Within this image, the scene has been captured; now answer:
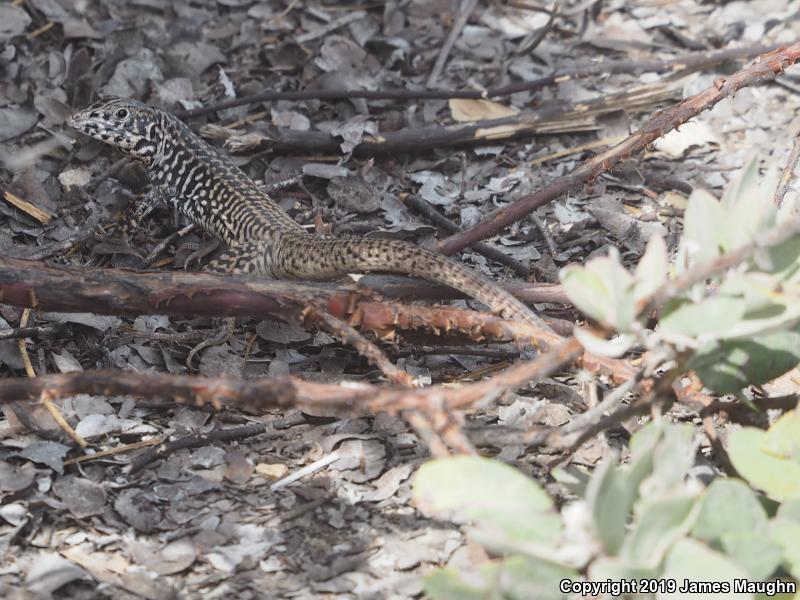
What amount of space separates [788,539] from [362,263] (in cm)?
247

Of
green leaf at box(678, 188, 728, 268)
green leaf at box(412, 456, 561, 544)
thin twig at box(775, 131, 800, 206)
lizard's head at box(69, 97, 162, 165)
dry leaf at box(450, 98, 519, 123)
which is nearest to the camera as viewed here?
green leaf at box(412, 456, 561, 544)

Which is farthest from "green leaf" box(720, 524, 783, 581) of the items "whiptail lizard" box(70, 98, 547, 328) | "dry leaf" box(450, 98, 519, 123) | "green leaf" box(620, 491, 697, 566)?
"dry leaf" box(450, 98, 519, 123)

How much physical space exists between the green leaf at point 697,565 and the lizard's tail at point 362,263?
1.33 metres

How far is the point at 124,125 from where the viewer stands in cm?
588

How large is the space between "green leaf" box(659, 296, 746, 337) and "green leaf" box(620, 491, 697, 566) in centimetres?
49

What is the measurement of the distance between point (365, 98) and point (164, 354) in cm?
260

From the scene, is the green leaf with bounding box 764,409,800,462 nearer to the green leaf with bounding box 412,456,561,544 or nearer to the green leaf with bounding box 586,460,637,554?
the green leaf with bounding box 586,460,637,554

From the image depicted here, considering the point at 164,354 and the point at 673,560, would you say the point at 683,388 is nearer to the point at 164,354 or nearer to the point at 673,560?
the point at 673,560

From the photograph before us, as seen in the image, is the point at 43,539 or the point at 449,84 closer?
the point at 43,539

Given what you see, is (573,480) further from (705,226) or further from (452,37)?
(452,37)

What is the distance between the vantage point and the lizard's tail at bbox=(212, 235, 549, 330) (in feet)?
12.5

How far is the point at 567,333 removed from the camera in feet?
12.9

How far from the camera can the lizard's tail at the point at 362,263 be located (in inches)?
150

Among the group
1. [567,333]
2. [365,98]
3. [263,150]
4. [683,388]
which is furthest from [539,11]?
[683,388]
